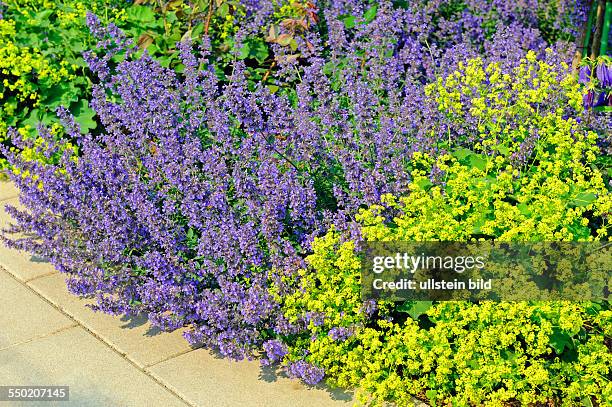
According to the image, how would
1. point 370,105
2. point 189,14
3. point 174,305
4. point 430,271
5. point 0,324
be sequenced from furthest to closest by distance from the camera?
point 189,14, point 370,105, point 0,324, point 174,305, point 430,271

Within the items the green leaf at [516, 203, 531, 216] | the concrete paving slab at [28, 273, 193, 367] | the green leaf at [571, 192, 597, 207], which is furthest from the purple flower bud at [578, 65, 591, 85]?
the concrete paving slab at [28, 273, 193, 367]

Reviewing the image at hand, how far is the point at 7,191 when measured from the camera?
6.21 meters

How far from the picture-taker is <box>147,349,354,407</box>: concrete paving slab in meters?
3.88

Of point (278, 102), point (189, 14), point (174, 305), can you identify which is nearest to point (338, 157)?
point (278, 102)

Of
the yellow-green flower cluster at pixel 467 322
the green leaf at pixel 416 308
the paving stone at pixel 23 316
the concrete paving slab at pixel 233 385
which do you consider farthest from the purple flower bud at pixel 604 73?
the paving stone at pixel 23 316

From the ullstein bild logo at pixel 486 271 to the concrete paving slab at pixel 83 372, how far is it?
114 cm

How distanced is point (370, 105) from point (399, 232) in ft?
3.66

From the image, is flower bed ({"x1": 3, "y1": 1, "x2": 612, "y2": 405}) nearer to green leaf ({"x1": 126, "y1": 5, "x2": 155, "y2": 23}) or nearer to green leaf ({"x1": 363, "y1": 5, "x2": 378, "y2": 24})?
green leaf ({"x1": 363, "y1": 5, "x2": 378, "y2": 24})

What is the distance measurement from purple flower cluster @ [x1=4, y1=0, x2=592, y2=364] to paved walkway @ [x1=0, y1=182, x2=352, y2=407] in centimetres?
11

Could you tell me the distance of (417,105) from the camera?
5.00 meters

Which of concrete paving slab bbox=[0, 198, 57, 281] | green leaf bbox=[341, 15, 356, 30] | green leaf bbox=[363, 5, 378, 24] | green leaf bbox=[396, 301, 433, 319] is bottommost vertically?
concrete paving slab bbox=[0, 198, 57, 281]

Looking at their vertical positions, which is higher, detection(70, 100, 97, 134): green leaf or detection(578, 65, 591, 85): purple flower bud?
detection(578, 65, 591, 85): purple flower bud

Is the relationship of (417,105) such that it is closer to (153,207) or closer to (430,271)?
(430,271)

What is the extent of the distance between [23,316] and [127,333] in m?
0.63
